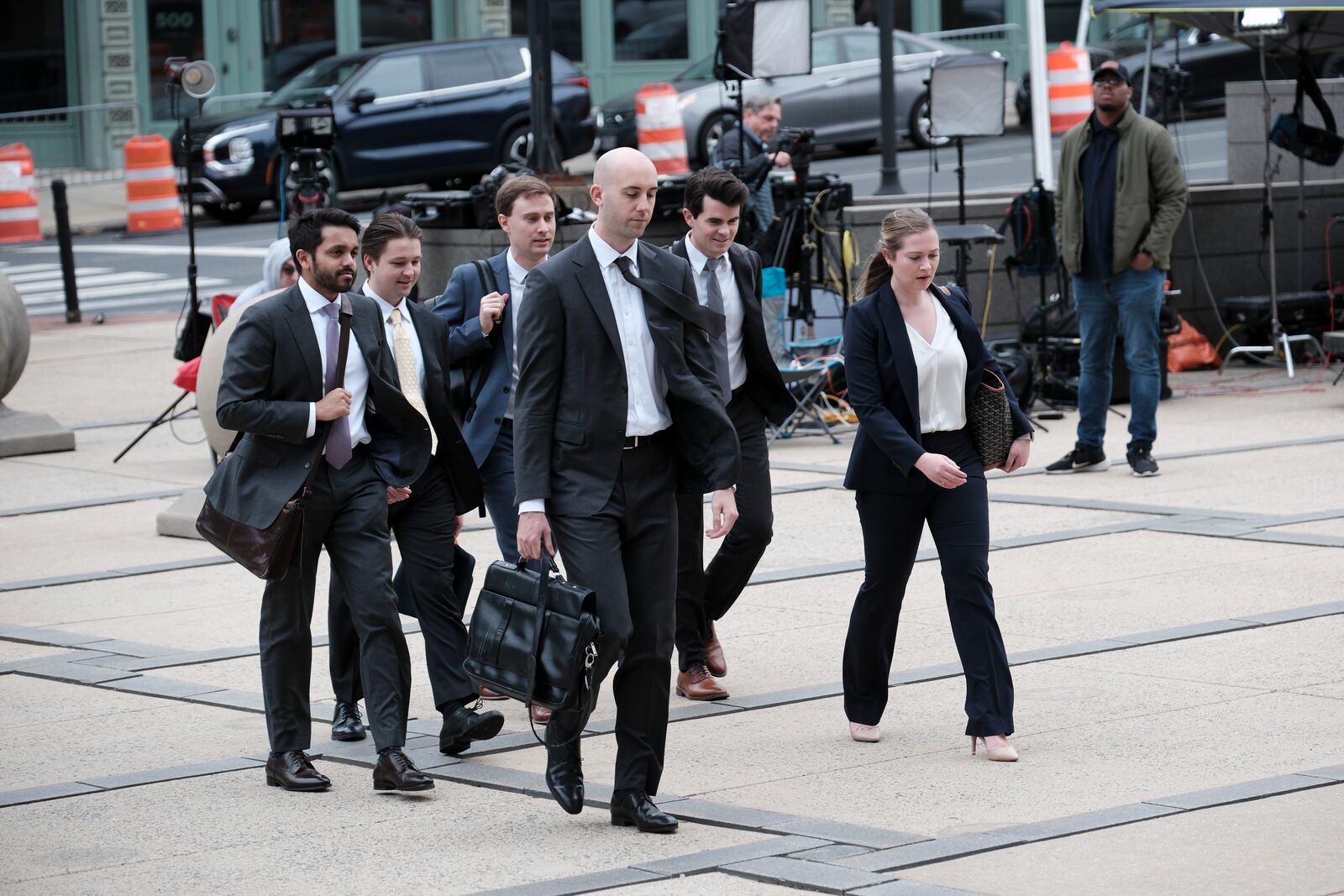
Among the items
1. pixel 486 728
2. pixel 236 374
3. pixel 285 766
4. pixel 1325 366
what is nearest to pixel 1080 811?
pixel 486 728

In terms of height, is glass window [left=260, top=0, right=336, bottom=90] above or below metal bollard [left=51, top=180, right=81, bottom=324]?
above

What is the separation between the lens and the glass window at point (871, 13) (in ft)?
117

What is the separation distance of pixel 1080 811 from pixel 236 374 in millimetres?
2744

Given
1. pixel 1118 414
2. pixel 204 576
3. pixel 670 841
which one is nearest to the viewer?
pixel 670 841

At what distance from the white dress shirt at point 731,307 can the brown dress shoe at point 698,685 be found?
3.31 ft

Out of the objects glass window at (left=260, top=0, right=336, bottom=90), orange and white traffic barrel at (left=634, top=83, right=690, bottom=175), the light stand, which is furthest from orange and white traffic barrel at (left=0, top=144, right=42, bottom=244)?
the light stand

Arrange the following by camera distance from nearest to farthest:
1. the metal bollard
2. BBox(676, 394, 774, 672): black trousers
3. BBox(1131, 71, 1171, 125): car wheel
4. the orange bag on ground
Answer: BBox(676, 394, 774, 672): black trousers → the orange bag on ground → BBox(1131, 71, 1171, 125): car wheel → the metal bollard

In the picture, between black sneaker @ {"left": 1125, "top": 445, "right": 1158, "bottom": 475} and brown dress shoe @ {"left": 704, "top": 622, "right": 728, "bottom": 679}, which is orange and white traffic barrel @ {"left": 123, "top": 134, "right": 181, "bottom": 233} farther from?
brown dress shoe @ {"left": 704, "top": 622, "right": 728, "bottom": 679}

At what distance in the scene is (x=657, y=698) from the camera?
590 centimetres

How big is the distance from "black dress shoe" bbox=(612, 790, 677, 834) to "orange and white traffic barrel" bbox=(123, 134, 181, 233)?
22.0m

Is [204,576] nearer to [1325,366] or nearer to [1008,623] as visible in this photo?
[1008,623]

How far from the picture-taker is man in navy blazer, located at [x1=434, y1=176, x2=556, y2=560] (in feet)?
24.1

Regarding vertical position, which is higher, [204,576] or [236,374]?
[236,374]

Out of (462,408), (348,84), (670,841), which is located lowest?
(670,841)
